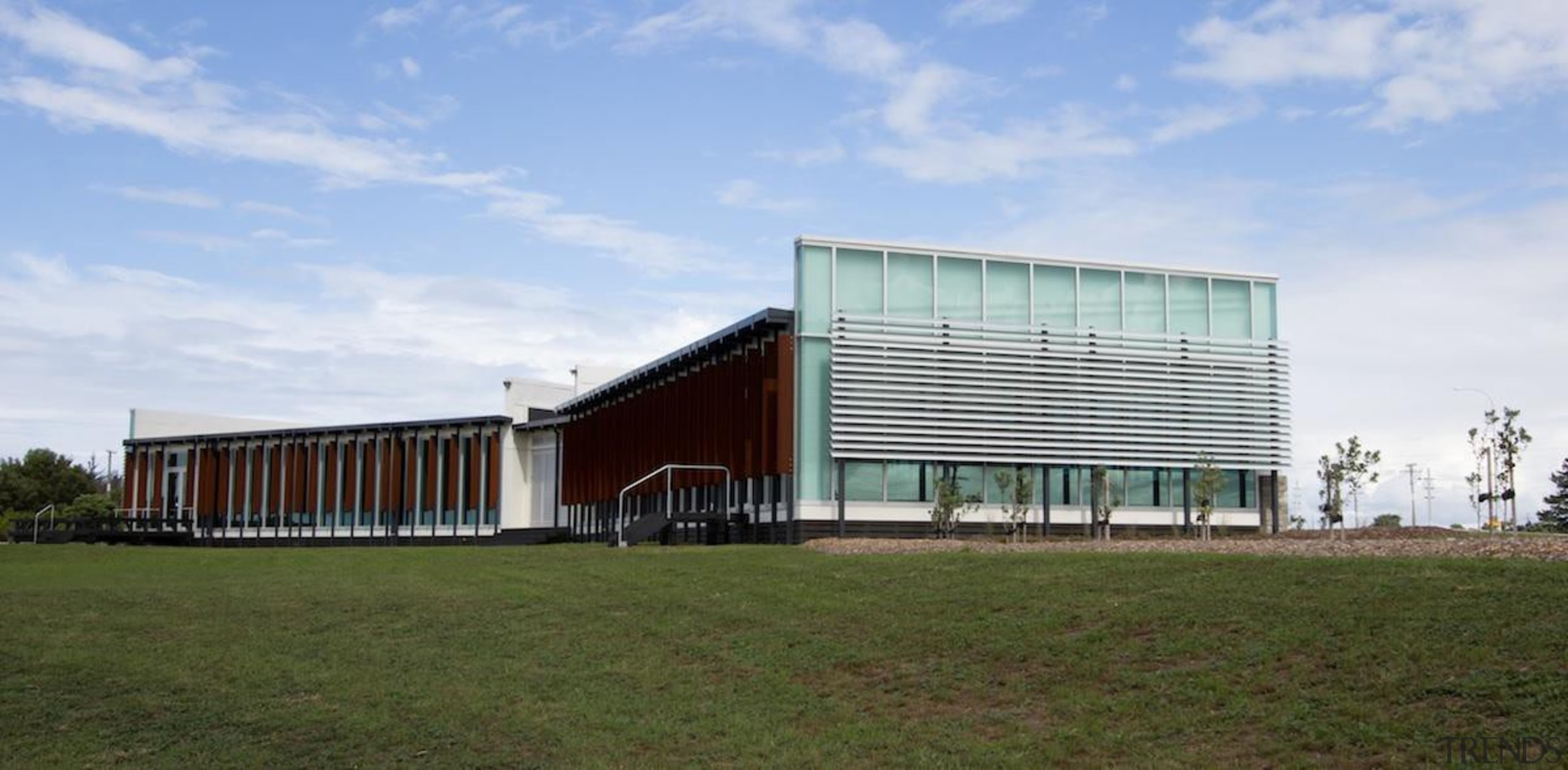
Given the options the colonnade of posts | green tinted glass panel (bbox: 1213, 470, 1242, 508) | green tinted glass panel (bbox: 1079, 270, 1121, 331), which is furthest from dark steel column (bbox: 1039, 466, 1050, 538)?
the colonnade of posts

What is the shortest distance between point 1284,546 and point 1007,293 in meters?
14.1

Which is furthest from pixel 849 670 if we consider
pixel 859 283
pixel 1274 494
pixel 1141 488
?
pixel 1274 494

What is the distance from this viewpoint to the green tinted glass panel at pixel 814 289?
3462 cm

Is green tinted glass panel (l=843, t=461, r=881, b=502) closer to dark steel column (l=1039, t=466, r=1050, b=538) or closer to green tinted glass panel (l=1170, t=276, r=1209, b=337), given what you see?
dark steel column (l=1039, t=466, r=1050, b=538)

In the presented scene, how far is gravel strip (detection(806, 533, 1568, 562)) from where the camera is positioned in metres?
18.4

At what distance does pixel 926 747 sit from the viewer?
1257 cm

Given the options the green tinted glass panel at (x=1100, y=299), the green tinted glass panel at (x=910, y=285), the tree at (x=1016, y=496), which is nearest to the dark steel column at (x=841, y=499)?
the tree at (x=1016, y=496)

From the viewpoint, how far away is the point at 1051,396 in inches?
1419

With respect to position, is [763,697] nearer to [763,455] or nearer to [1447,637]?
[1447,637]

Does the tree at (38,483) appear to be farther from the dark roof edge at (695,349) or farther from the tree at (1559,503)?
the tree at (1559,503)

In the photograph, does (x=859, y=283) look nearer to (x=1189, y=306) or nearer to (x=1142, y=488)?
(x=1189, y=306)

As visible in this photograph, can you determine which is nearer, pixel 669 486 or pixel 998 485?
pixel 998 485

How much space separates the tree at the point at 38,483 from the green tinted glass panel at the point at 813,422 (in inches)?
2262

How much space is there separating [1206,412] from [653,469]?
15996mm
